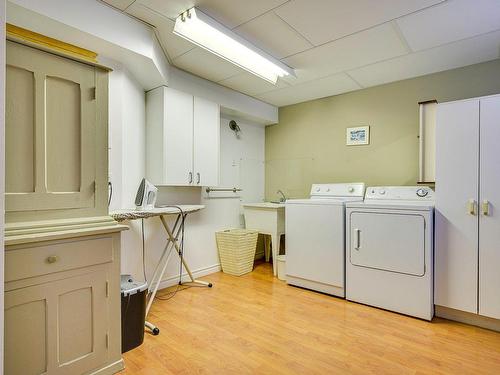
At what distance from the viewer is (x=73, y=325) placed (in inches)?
57.3

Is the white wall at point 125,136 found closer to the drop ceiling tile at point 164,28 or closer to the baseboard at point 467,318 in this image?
the drop ceiling tile at point 164,28

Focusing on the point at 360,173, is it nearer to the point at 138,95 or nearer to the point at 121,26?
the point at 138,95

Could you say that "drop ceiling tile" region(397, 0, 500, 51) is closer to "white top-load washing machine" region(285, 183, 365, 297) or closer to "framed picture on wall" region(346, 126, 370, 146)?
"framed picture on wall" region(346, 126, 370, 146)

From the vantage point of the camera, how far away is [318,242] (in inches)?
116

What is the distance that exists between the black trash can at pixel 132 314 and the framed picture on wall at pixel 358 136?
285 centimetres

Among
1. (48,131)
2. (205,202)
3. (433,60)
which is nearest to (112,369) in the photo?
(48,131)

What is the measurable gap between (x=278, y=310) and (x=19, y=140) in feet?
7.28

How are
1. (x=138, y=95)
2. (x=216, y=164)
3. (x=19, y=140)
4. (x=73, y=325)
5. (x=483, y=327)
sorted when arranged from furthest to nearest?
(x=216, y=164)
(x=138, y=95)
(x=483, y=327)
(x=73, y=325)
(x=19, y=140)

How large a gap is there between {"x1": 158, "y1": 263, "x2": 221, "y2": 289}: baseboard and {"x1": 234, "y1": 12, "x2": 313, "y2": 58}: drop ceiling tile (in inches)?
98.4

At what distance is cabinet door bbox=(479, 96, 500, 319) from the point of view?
2125 millimetres

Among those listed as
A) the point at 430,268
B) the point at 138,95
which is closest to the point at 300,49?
the point at 138,95

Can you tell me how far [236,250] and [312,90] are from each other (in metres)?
2.20

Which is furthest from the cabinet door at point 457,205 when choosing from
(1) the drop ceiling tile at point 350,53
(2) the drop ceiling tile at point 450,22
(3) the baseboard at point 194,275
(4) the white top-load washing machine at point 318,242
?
(3) the baseboard at point 194,275

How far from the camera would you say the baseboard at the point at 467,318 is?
2.20m
